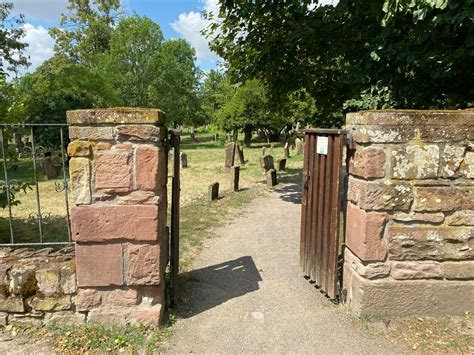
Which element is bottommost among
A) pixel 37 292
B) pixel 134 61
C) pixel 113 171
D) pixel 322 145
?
pixel 37 292

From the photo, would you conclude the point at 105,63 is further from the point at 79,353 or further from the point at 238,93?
the point at 79,353

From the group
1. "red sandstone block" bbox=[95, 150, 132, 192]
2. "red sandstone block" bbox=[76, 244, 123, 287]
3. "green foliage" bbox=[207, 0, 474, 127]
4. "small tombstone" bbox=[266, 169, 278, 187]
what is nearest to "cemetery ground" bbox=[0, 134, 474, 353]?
"red sandstone block" bbox=[76, 244, 123, 287]

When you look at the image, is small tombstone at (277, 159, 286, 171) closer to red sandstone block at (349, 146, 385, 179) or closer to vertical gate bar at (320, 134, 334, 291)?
vertical gate bar at (320, 134, 334, 291)

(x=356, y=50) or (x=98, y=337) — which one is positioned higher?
(x=356, y=50)

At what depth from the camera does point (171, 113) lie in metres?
29.6

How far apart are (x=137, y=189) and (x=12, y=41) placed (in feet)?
66.8

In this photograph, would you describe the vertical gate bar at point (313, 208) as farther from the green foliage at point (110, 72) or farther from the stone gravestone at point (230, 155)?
the green foliage at point (110, 72)

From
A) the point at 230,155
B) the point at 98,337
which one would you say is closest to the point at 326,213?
the point at 98,337

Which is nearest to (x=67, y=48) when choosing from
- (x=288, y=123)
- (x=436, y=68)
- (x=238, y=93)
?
(x=238, y=93)

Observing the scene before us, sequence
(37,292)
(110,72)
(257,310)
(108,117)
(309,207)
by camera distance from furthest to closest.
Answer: (110,72), (309,207), (257,310), (37,292), (108,117)

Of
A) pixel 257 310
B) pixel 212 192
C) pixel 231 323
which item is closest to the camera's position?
pixel 231 323

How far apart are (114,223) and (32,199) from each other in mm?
8370

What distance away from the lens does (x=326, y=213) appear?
4.15 meters

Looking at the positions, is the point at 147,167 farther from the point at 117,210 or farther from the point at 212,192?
the point at 212,192
